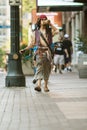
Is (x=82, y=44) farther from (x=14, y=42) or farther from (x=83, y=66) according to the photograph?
(x=14, y=42)

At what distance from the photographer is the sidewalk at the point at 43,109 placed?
8.29 meters

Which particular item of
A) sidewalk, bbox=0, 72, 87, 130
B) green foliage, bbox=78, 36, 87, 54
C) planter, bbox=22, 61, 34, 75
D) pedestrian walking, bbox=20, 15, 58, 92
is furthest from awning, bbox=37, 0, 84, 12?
pedestrian walking, bbox=20, 15, 58, 92

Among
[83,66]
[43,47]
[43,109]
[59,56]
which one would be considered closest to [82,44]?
[83,66]

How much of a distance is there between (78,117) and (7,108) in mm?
1852

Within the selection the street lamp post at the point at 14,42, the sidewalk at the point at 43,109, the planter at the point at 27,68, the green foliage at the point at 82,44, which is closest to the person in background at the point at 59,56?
the planter at the point at 27,68

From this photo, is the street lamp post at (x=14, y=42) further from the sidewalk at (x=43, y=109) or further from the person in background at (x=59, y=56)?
the person in background at (x=59, y=56)

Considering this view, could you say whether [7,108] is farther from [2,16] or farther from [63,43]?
[2,16]

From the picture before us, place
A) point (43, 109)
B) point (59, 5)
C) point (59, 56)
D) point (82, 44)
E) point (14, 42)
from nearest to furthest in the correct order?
point (43, 109) < point (14, 42) < point (82, 44) < point (59, 56) < point (59, 5)

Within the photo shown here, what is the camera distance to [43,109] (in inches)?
402

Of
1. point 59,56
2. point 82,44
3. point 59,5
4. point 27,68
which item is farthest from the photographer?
point 59,5

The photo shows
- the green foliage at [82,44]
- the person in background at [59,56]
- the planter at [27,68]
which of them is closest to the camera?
the green foliage at [82,44]

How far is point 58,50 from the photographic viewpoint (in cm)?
2619

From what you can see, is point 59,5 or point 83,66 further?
point 59,5

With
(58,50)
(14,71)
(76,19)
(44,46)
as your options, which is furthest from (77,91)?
(76,19)
